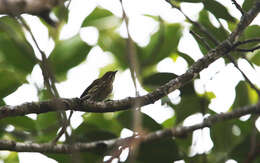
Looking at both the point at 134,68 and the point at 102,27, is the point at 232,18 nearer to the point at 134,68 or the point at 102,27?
the point at 102,27

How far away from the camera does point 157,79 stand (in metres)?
3.54

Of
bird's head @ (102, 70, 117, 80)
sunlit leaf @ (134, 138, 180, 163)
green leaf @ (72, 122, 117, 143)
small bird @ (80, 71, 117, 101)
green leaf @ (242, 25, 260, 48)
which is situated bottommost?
small bird @ (80, 71, 117, 101)

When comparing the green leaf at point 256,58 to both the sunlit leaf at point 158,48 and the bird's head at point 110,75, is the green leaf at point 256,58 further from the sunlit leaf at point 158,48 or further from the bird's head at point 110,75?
the bird's head at point 110,75

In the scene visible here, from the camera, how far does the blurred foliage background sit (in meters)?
3.21

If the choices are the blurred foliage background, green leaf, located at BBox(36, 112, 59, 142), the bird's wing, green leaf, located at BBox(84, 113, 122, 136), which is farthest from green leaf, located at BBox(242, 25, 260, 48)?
the bird's wing

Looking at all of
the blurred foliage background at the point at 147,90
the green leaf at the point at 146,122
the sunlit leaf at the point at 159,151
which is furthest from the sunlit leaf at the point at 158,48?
the sunlit leaf at the point at 159,151

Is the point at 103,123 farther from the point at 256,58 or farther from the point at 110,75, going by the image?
the point at 110,75

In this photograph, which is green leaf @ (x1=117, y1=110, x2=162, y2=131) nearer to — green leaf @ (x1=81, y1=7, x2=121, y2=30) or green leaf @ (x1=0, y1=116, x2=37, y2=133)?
green leaf @ (x1=0, y1=116, x2=37, y2=133)

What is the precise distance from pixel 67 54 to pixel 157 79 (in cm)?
93

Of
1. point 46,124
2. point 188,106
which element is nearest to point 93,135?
point 46,124

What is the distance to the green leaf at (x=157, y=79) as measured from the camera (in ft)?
11.5

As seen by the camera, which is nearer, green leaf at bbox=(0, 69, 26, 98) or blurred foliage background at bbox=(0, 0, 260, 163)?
blurred foliage background at bbox=(0, 0, 260, 163)

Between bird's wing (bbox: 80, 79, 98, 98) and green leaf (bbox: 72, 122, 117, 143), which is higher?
green leaf (bbox: 72, 122, 117, 143)

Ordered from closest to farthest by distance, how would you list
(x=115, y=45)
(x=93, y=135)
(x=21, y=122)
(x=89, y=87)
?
(x=93, y=135)
(x=21, y=122)
(x=115, y=45)
(x=89, y=87)
